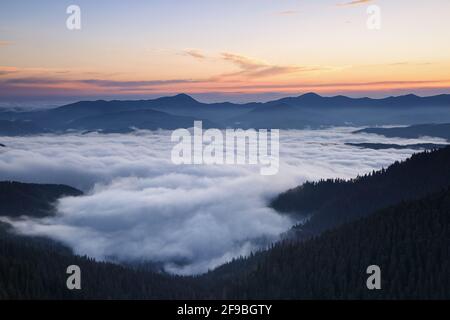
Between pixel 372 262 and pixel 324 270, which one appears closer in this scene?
pixel 372 262

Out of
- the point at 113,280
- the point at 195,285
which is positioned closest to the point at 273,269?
the point at 195,285

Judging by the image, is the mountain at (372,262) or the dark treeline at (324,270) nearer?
the mountain at (372,262)

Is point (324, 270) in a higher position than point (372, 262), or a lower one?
lower

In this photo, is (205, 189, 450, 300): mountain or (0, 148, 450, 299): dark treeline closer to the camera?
(205, 189, 450, 300): mountain
